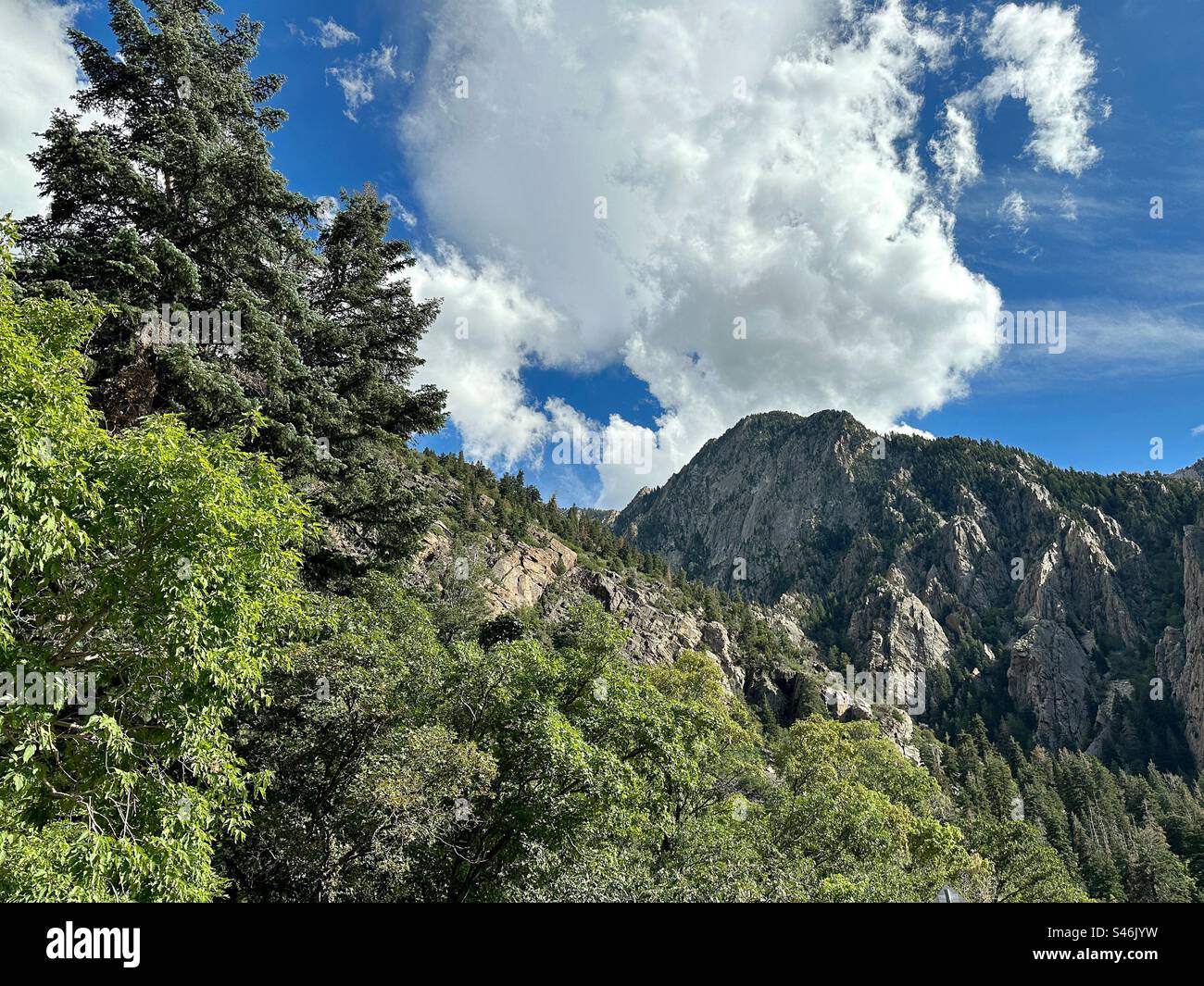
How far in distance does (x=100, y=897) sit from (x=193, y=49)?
2282 cm

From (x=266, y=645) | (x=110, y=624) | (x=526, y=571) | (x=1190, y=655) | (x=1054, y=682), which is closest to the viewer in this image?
(x=110, y=624)

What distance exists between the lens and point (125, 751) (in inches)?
321

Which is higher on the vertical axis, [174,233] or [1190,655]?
[174,233]

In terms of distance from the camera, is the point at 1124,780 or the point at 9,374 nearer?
the point at 9,374

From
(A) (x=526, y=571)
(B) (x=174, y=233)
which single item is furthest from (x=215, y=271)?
(A) (x=526, y=571)

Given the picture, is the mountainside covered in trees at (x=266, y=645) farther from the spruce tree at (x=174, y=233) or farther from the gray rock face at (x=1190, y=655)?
the gray rock face at (x=1190, y=655)

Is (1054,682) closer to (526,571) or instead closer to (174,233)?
(526,571)

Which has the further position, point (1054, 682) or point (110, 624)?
point (1054, 682)

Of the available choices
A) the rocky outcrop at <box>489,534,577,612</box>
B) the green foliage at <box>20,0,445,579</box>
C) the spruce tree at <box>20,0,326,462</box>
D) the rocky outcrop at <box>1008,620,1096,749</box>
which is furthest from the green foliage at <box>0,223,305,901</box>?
the rocky outcrop at <box>1008,620,1096,749</box>

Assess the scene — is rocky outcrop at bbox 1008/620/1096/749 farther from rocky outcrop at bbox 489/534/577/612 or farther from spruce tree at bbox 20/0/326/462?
spruce tree at bbox 20/0/326/462
